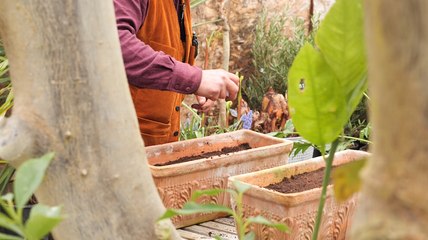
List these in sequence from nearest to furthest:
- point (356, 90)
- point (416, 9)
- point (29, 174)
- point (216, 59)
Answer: point (416, 9), point (29, 174), point (356, 90), point (216, 59)

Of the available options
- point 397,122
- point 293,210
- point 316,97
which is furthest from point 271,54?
point 397,122

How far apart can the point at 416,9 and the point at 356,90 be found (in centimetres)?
32

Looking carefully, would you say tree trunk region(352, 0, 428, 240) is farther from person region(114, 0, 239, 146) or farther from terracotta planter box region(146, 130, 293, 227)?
person region(114, 0, 239, 146)

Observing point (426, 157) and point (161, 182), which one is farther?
point (161, 182)

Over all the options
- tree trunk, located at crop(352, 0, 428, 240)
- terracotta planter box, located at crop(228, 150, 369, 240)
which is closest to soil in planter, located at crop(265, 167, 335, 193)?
terracotta planter box, located at crop(228, 150, 369, 240)

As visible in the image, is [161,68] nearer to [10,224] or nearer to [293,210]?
[293,210]

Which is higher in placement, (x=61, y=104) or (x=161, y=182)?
(x=61, y=104)

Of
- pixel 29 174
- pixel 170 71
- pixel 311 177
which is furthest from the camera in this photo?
pixel 170 71

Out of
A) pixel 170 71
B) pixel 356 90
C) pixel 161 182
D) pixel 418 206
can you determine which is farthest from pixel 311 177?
pixel 418 206

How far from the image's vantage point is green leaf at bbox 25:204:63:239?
0.53m

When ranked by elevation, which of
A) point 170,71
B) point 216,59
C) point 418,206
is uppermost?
point 418,206

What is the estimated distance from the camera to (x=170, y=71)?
195cm

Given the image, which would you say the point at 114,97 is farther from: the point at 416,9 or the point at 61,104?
the point at 416,9

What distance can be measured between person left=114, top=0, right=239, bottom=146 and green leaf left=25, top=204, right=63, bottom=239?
1.37 metres
